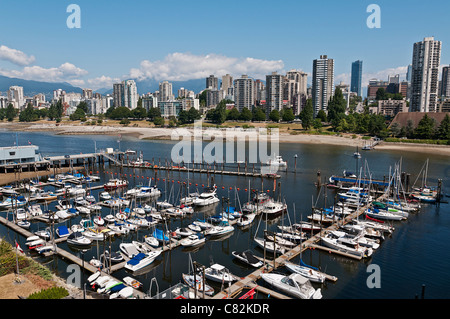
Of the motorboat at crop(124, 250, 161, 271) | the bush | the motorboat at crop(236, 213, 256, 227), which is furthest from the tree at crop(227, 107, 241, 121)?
the bush

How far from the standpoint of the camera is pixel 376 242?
1208 inches

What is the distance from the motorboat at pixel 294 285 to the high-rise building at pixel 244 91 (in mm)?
176464

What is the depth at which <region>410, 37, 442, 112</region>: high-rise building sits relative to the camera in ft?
432

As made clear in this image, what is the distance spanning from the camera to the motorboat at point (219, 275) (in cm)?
2327

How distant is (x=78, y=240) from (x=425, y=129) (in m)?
100

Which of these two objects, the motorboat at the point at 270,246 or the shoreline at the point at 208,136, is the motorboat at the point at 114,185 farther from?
the shoreline at the point at 208,136

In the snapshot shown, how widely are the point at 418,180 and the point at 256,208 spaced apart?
1305 inches

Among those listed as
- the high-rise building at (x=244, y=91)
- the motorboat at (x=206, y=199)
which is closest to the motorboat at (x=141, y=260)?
the motorboat at (x=206, y=199)

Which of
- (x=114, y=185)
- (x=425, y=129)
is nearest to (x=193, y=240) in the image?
(x=114, y=185)

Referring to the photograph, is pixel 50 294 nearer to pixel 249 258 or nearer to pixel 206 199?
pixel 249 258

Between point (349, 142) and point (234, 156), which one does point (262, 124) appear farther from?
point (234, 156)

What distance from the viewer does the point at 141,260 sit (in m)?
26.0

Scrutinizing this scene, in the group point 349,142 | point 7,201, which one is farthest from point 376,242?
point 349,142
